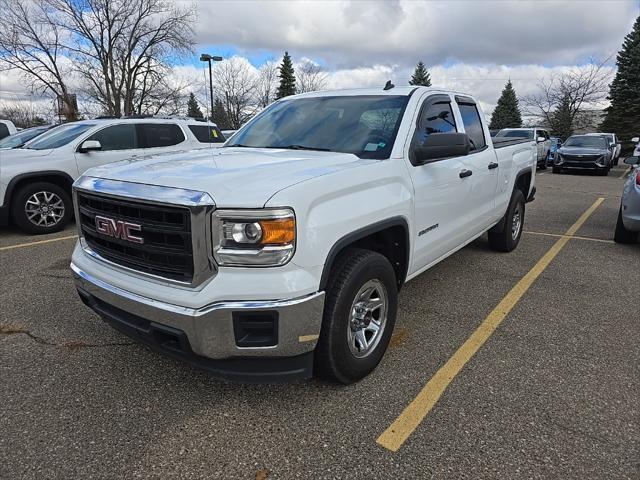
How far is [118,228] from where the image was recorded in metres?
2.51

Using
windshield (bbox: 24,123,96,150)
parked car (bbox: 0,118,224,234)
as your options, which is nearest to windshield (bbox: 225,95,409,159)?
parked car (bbox: 0,118,224,234)

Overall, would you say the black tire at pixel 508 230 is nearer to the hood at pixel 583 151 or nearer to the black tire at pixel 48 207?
the black tire at pixel 48 207

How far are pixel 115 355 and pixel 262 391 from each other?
1.16m

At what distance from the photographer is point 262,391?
9.27 ft

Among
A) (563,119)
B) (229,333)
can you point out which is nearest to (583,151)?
(229,333)

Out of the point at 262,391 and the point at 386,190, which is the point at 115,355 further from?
the point at 386,190

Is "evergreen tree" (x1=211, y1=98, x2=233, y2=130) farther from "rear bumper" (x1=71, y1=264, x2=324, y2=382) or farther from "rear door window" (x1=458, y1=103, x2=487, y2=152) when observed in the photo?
"rear bumper" (x1=71, y1=264, x2=324, y2=382)

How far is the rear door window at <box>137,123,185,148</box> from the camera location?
811 centimetres

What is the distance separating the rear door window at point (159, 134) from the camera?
8.11 meters

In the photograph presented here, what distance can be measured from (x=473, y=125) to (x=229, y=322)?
11.7ft

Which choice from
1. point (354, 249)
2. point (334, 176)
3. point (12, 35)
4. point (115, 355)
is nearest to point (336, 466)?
point (354, 249)

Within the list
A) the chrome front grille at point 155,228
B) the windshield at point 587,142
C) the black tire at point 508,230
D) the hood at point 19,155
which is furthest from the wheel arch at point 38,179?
the windshield at point 587,142

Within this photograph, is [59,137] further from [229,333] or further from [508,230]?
[508,230]

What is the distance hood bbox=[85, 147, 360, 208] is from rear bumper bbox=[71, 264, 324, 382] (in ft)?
1.72
